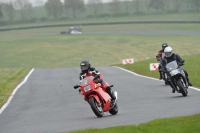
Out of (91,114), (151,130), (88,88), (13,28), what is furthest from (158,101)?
(13,28)

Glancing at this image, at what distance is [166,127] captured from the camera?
383 inches

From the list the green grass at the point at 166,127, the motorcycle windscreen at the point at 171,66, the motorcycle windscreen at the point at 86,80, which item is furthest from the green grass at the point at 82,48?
the green grass at the point at 166,127

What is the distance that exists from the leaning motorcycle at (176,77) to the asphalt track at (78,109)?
28 centimetres

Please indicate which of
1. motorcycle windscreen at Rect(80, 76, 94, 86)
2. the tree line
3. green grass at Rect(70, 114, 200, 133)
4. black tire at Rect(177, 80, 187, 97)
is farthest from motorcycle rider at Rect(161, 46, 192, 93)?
the tree line

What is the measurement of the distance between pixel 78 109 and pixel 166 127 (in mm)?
6322

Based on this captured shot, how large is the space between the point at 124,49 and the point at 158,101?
44680 millimetres

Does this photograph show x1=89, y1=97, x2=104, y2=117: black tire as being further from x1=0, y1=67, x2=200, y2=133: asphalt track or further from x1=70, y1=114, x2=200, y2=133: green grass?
x1=70, y1=114, x2=200, y2=133: green grass

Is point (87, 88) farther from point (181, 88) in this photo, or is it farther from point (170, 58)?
point (170, 58)

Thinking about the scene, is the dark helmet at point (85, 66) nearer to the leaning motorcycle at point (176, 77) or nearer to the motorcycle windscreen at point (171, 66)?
the leaning motorcycle at point (176, 77)

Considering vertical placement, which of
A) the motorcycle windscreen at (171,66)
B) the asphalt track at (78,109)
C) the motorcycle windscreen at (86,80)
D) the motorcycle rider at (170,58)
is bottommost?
the asphalt track at (78,109)

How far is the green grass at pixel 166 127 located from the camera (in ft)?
30.7

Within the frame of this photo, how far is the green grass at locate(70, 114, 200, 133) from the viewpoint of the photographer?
9367 mm

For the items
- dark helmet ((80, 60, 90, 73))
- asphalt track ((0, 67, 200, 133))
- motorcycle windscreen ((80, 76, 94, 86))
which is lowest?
asphalt track ((0, 67, 200, 133))

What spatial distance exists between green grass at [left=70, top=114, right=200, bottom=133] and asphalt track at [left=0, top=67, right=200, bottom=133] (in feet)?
3.20
